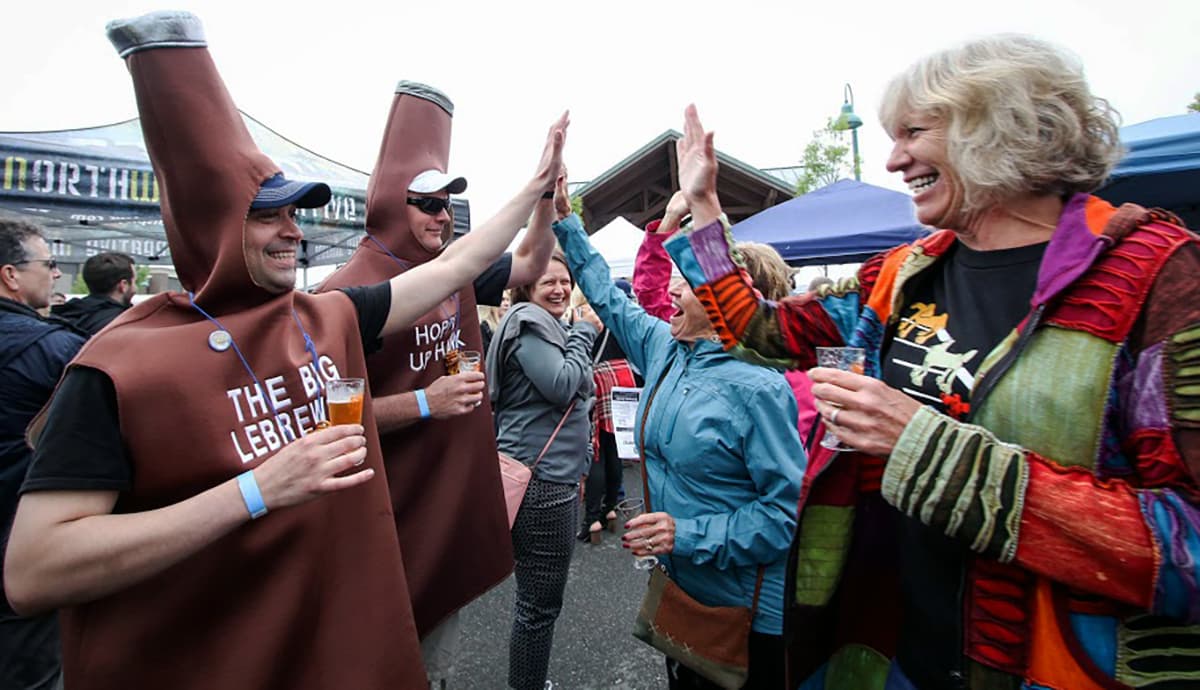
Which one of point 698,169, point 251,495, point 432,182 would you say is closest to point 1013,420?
point 698,169

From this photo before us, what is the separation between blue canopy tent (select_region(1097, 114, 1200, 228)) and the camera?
14.2 ft

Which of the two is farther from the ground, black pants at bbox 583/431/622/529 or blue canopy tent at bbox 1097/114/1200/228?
blue canopy tent at bbox 1097/114/1200/228

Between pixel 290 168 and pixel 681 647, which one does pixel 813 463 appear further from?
pixel 290 168

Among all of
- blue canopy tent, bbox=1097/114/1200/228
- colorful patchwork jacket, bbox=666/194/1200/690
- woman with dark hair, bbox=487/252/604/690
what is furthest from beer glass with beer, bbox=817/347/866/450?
blue canopy tent, bbox=1097/114/1200/228

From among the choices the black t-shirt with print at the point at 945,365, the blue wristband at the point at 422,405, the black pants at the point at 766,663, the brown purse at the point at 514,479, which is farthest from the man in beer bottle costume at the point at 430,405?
the black t-shirt with print at the point at 945,365

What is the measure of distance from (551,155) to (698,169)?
0.85 meters

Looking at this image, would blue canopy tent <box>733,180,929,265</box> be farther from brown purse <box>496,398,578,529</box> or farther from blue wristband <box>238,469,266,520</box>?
blue wristband <box>238,469,266,520</box>

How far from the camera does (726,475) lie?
89.4 inches

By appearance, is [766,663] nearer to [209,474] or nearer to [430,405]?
[430,405]

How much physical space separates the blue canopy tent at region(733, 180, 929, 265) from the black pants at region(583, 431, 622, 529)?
2.83m

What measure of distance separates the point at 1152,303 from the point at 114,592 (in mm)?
2094

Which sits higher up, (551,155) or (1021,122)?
(551,155)

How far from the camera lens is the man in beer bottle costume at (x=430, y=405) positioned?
2.44 m

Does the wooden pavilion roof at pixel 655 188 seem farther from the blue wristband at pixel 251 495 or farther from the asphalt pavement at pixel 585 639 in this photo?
the blue wristband at pixel 251 495
